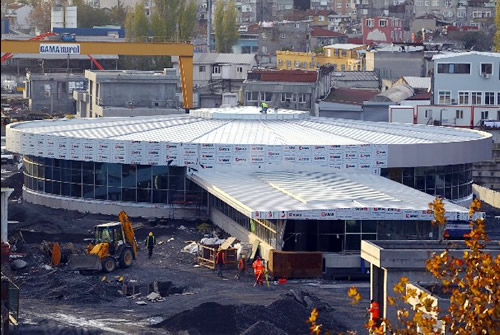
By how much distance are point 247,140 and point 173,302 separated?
17.1 m

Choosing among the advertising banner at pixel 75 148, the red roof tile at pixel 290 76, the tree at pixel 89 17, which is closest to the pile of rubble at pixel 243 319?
the advertising banner at pixel 75 148

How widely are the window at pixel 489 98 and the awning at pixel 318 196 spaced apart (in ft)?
90.3

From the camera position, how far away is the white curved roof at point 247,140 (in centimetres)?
4734

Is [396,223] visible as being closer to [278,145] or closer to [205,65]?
[278,145]

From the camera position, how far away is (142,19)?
110000mm

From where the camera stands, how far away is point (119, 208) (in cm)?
4838

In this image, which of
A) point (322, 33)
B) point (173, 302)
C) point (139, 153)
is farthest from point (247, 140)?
point (322, 33)

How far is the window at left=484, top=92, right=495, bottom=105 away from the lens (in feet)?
239

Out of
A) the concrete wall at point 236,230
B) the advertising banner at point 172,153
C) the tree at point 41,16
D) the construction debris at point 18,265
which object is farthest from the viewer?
the tree at point 41,16

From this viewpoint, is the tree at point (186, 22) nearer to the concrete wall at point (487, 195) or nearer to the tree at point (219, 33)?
the tree at point (219, 33)

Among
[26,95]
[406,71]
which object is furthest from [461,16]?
[26,95]

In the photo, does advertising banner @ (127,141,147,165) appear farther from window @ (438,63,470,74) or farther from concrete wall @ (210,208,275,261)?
window @ (438,63,470,74)

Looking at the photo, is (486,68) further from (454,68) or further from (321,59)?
(321,59)

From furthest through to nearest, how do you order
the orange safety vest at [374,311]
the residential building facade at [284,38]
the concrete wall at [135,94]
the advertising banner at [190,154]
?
the residential building facade at [284,38], the concrete wall at [135,94], the advertising banner at [190,154], the orange safety vest at [374,311]
